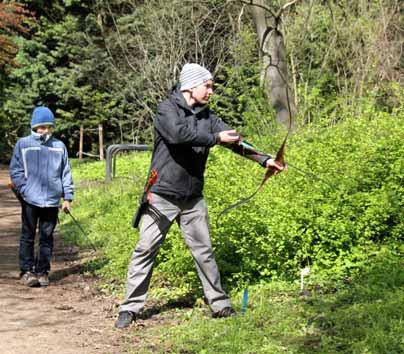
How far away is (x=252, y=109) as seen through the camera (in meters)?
11.9

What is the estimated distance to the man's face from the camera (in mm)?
5547

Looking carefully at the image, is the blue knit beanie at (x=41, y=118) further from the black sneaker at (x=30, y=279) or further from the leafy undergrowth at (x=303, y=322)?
the leafy undergrowth at (x=303, y=322)

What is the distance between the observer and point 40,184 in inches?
293

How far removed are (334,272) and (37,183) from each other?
10.7 feet

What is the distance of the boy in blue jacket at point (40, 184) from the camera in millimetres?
7441

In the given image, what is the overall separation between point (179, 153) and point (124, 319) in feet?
4.72

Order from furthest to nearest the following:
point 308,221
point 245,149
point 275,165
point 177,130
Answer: point 308,221 < point 245,149 < point 275,165 < point 177,130

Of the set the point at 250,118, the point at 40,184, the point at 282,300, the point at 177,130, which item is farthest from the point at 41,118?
the point at 250,118

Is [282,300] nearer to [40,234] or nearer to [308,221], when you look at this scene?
[308,221]

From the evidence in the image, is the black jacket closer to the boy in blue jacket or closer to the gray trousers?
the gray trousers

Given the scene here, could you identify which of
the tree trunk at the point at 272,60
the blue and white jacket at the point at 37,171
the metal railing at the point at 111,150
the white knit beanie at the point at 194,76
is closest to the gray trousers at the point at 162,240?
the white knit beanie at the point at 194,76

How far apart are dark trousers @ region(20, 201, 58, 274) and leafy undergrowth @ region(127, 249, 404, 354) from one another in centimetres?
203

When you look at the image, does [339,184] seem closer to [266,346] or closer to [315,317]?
[315,317]

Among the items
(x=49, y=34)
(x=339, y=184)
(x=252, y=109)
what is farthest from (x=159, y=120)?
(x=49, y=34)
